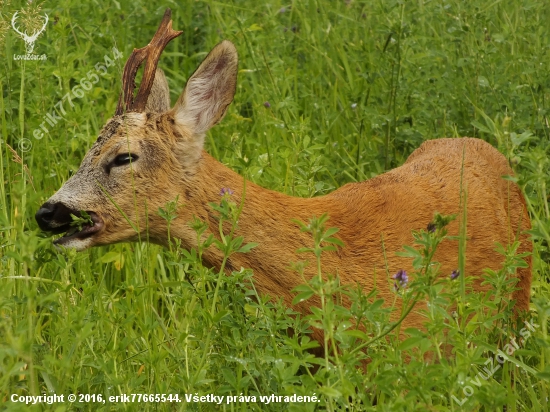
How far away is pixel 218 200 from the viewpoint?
4090mm

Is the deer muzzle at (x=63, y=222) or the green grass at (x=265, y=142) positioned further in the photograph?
the deer muzzle at (x=63, y=222)

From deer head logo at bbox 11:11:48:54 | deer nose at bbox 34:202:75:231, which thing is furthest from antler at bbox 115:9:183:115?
deer head logo at bbox 11:11:48:54

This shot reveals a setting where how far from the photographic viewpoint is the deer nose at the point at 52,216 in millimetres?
4020

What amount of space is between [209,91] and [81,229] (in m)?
0.88

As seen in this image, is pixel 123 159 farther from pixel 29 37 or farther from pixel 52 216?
pixel 29 37

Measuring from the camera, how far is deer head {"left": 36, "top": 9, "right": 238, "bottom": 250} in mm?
4051

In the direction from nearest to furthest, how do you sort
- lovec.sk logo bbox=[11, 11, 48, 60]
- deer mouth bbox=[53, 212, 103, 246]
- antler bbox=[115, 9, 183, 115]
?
deer mouth bbox=[53, 212, 103, 246] < antler bbox=[115, 9, 183, 115] < lovec.sk logo bbox=[11, 11, 48, 60]

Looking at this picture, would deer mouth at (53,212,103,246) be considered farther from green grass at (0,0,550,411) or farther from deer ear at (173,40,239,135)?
deer ear at (173,40,239,135)

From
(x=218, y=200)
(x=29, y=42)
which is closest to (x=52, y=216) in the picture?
(x=218, y=200)

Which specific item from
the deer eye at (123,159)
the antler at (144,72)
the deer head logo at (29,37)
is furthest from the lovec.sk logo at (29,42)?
the deer eye at (123,159)

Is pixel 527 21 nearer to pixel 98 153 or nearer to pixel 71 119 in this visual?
pixel 71 119

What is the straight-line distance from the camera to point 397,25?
17.9 feet

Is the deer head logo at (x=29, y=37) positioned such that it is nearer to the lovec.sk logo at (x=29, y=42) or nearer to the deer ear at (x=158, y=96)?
the lovec.sk logo at (x=29, y=42)

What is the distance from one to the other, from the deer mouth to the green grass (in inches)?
7.2
